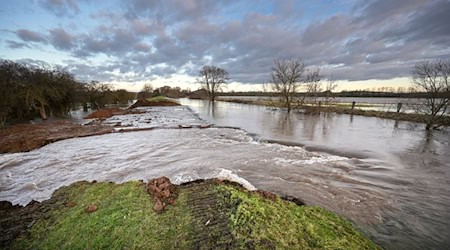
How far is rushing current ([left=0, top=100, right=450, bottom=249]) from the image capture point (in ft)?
13.6

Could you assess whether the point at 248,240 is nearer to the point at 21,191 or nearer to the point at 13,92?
the point at 21,191

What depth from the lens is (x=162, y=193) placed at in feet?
13.1

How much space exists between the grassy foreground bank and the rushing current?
1205 millimetres

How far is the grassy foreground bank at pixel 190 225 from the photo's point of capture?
9.06ft

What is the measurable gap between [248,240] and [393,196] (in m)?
4.29

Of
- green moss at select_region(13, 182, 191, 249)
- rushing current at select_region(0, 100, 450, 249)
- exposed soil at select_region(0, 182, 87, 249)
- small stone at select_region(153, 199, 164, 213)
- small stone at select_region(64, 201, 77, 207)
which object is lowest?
rushing current at select_region(0, 100, 450, 249)

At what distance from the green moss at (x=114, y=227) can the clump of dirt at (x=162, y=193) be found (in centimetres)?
10

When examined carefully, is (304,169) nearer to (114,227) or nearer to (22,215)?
(114,227)

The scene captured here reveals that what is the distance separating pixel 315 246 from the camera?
106 inches

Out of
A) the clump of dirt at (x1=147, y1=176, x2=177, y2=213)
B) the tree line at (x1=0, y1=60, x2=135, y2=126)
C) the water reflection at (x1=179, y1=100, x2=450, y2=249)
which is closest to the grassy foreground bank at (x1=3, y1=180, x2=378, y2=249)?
the clump of dirt at (x1=147, y1=176, x2=177, y2=213)

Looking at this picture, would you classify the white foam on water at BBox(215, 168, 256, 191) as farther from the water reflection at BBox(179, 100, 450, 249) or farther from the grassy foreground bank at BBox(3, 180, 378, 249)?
the grassy foreground bank at BBox(3, 180, 378, 249)

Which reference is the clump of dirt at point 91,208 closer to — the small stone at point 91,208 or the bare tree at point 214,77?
the small stone at point 91,208

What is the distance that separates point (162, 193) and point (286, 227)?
2.29 meters

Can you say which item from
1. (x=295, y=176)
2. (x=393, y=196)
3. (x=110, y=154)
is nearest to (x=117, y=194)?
Result: (x=295, y=176)
